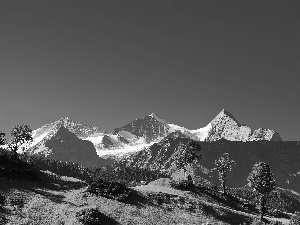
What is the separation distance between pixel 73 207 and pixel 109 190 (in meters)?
12.4

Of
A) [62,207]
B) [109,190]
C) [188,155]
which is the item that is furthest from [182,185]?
[62,207]

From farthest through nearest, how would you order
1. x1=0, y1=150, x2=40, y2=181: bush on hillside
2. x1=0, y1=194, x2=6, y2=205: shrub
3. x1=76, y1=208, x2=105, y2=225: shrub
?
x1=0, y1=150, x2=40, y2=181: bush on hillside < x1=0, y1=194, x2=6, y2=205: shrub < x1=76, y1=208, x2=105, y2=225: shrub

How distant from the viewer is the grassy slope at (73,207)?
58500 millimetres

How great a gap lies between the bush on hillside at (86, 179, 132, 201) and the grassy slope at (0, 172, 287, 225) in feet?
5.48

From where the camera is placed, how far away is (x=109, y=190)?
7581 centimetres

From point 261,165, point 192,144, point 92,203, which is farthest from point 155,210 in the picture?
point 192,144

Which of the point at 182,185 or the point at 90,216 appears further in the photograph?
the point at 182,185

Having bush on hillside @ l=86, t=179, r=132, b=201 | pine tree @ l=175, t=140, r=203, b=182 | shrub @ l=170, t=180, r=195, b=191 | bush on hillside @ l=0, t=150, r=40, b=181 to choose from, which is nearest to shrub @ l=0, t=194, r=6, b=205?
bush on hillside @ l=0, t=150, r=40, b=181

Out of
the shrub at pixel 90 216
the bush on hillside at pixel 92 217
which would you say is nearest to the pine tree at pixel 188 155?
the bush on hillside at pixel 92 217

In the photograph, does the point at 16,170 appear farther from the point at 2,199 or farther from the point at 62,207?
the point at 62,207

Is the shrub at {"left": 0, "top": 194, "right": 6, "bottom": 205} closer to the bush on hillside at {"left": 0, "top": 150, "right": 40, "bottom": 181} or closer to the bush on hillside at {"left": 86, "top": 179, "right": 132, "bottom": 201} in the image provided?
the bush on hillside at {"left": 0, "top": 150, "right": 40, "bottom": 181}

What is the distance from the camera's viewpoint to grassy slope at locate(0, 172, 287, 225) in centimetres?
5850

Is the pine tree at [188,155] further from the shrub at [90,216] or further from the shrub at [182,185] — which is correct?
the shrub at [90,216]

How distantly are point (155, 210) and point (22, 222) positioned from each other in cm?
2687
